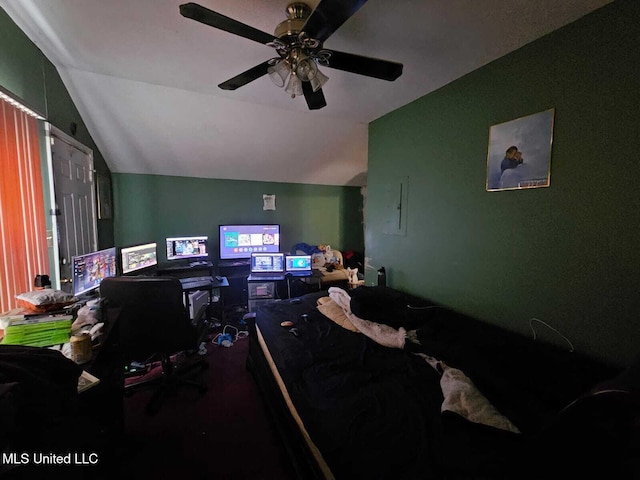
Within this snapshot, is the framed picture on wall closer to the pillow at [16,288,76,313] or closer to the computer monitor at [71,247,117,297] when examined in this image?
the pillow at [16,288,76,313]

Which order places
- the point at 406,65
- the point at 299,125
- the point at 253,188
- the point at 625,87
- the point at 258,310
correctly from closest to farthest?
the point at 625,87 → the point at 406,65 → the point at 258,310 → the point at 299,125 → the point at 253,188

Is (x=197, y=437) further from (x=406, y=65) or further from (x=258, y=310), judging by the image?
(x=406, y=65)

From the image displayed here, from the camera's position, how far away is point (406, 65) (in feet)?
6.03

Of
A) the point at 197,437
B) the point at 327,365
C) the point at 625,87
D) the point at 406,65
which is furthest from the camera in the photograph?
the point at 406,65

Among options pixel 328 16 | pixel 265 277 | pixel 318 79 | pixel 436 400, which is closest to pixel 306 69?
pixel 318 79

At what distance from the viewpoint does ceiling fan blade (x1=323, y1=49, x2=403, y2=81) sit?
136 centimetres

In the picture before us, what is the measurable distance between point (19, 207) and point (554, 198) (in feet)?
10.4

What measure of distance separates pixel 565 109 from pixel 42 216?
11.0 ft

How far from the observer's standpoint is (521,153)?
5.32 ft

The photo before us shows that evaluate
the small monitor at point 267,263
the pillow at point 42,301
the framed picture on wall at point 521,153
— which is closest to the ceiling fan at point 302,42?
the framed picture on wall at point 521,153

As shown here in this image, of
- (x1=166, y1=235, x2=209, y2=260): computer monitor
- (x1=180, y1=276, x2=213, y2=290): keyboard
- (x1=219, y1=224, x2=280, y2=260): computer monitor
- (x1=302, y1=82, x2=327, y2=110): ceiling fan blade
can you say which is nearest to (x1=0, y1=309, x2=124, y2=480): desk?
(x1=180, y1=276, x2=213, y2=290): keyboard

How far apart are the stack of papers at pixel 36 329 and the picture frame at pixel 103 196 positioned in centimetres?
209

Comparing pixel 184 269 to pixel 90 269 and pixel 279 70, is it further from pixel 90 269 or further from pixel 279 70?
pixel 279 70

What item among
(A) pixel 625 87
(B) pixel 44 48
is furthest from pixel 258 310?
(A) pixel 625 87
